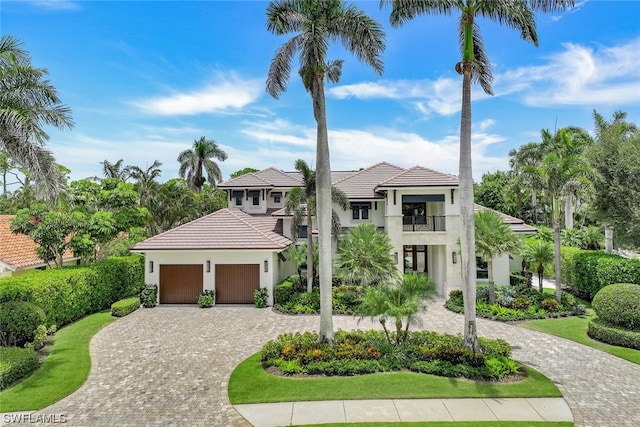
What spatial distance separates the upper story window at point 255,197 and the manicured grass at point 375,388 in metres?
19.7

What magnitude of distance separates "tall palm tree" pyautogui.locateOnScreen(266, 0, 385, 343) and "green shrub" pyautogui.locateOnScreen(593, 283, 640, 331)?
11.5 meters

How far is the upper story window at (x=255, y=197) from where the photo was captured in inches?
1143

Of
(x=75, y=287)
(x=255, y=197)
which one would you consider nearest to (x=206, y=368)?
(x=75, y=287)

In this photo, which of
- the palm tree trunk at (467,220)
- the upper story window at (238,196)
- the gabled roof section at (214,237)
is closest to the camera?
the palm tree trunk at (467,220)

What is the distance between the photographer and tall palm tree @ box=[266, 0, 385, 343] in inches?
454

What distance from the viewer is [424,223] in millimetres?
23578

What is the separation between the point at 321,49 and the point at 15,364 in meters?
13.8

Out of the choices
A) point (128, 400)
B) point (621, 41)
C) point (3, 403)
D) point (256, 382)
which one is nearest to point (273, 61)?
point (256, 382)

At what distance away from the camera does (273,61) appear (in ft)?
40.4

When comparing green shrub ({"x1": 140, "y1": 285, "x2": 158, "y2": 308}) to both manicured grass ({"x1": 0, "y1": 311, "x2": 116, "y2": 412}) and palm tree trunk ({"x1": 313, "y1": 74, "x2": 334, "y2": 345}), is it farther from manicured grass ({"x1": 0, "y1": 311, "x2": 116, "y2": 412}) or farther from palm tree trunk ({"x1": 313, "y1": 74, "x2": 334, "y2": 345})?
palm tree trunk ({"x1": 313, "y1": 74, "x2": 334, "y2": 345})

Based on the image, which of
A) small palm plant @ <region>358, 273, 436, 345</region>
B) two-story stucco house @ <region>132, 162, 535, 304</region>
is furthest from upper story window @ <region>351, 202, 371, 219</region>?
small palm plant @ <region>358, 273, 436, 345</region>

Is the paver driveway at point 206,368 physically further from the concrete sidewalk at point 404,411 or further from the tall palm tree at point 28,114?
the tall palm tree at point 28,114

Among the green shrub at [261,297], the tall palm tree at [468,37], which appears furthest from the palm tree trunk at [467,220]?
the green shrub at [261,297]

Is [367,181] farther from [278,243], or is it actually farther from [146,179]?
[146,179]
